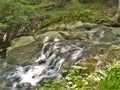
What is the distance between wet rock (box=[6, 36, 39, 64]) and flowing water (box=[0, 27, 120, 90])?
0.96 feet

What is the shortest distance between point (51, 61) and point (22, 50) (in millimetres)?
1887

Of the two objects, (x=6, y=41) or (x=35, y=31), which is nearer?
(x=6, y=41)

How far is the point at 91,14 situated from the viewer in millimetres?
15867

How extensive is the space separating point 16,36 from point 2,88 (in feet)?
17.8

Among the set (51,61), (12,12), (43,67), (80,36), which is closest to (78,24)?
(80,36)

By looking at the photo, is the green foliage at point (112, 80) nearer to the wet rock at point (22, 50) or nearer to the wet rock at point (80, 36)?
the wet rock at point (22, 50)

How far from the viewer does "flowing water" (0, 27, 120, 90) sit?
9130 millimetres

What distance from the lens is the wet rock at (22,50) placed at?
11141 millimetres

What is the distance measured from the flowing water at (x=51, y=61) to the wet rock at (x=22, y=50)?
292 millimetres

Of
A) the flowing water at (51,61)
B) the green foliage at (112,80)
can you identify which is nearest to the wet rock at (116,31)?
the flowing water at (51,61)

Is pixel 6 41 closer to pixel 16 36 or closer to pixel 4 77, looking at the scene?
pixel 16 36

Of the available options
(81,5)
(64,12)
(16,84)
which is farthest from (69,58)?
(81,5)

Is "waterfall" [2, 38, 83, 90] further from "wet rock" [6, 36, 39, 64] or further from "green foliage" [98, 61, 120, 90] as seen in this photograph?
"green foliage" [98, 61, 120, 90]

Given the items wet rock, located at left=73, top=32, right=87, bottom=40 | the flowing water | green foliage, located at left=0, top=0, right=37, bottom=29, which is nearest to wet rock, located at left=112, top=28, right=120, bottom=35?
the flowing water
